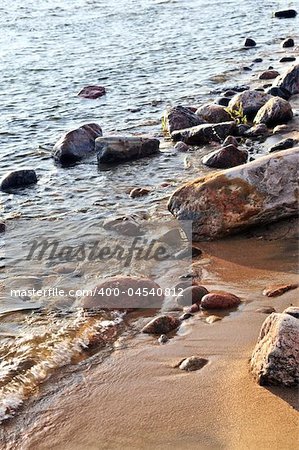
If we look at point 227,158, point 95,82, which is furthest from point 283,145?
point 95,82

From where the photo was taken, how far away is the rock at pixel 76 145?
8195 millimetres

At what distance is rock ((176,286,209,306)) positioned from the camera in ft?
14.9

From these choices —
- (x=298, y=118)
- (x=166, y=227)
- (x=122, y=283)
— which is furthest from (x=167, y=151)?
(x=122, y=283)

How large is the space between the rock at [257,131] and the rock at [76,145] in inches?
78.0

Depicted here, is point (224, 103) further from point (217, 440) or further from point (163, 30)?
point (163, 30)

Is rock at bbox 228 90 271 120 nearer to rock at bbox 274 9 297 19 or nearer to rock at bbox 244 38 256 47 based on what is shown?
rock at bbox 244 38 256 47

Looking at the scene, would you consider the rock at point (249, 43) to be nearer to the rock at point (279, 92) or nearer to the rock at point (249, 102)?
the rock at point (279, 92)

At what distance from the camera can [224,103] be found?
1006 centimetres

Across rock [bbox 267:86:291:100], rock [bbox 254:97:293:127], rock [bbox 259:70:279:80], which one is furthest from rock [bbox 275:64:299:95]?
rock [bbox 254:97:293:127]

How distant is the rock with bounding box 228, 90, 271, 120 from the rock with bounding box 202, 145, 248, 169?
1942 millimetres

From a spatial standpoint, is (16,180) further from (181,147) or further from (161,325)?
(161,325)

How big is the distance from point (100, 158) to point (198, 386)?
4.86 metres

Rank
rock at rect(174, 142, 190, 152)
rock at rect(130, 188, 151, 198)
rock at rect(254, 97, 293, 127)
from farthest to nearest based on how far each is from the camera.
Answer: rock at rect(254, 97, 293, 127) < rock at rect(174, 142, 190, 152) < rock at rect(130, 188, 151, 198)

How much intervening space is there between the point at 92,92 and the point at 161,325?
8.03 meters
